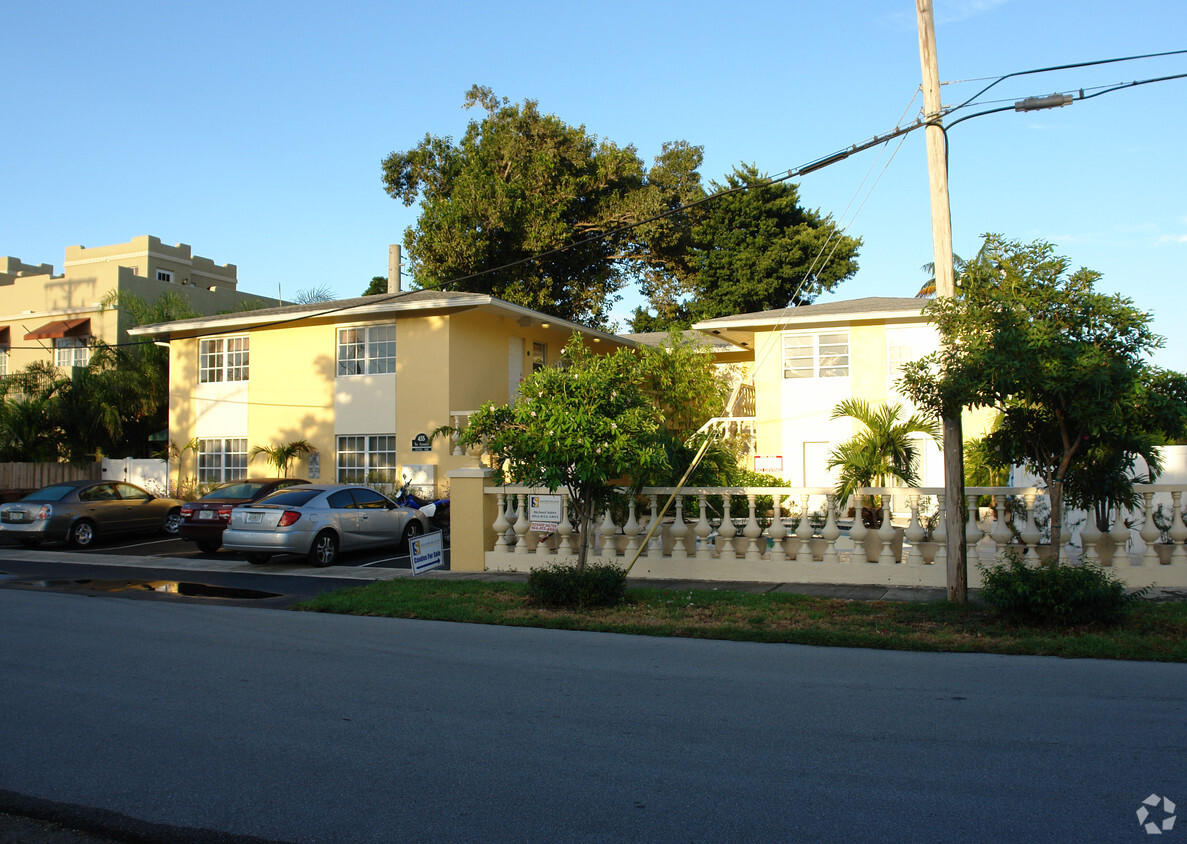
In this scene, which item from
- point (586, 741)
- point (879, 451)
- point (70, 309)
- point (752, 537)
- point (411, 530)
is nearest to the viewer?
point (586, 741)

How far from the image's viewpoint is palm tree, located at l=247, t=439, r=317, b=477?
24.8 meters

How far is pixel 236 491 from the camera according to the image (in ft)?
62.1

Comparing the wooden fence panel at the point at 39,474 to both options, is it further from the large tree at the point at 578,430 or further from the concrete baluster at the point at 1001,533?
the concrete baluster at the point at 1001,533

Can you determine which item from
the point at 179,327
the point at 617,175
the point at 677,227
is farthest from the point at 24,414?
the point at 677,227

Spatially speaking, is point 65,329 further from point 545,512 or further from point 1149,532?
point 1149,532

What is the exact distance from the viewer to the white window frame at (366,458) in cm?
2391

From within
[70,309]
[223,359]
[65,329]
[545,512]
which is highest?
[70,309]

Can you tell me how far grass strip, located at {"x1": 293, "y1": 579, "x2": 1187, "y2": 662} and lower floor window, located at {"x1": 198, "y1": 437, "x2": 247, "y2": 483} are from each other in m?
15.5

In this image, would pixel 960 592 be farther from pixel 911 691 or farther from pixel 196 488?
pixel 196 488

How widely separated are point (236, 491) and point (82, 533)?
154 inches

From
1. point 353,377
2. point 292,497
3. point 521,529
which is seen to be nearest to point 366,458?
point 353,377

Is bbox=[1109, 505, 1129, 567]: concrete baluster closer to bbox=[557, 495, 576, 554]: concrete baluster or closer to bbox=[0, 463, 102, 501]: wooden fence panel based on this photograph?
bbox=[557, 495, 576, 554]: concrete baluster

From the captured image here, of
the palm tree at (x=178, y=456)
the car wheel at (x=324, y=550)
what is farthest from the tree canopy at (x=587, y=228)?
the car wheel at (x=324, y=550)

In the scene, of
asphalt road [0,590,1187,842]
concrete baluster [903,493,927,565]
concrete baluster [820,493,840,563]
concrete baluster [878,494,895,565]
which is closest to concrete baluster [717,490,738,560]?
concrete baluster [820,493,840,563]
